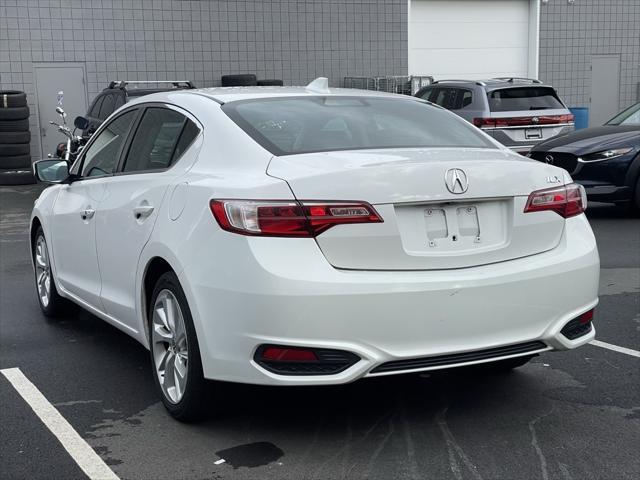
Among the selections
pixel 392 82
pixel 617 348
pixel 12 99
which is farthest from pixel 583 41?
pixel 617 348

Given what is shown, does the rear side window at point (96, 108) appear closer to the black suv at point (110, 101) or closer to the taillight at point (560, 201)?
the black suv at point (110, 101)

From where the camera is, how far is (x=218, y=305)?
375 centimetres

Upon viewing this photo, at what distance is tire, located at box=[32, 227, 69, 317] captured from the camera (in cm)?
636

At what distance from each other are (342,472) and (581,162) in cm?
814

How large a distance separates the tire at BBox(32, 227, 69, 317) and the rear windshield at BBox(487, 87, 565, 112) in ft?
29.0

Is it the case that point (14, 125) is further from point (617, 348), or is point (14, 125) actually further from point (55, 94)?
point (617, 348)

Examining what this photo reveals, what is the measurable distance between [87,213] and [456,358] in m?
2.59

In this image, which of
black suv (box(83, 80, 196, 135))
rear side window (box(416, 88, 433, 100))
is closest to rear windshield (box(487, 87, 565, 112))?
rear side window (box(416, 88, 433, 100))

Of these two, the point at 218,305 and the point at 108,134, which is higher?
the point at 108,134

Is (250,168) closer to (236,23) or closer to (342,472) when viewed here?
(342,472)

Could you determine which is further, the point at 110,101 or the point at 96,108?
the point at 96,108

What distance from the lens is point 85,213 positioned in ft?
17.4

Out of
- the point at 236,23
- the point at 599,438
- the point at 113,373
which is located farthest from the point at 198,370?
the point at 236,23

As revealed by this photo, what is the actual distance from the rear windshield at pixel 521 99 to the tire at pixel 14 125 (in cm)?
Result: 873
